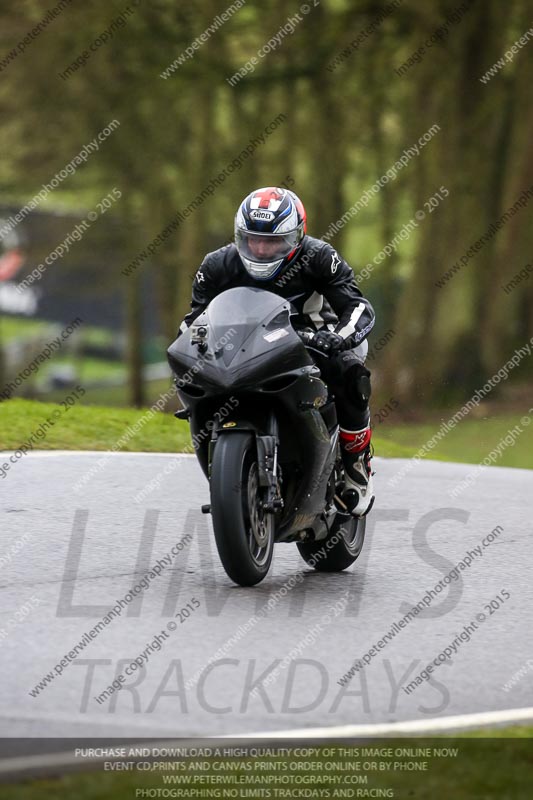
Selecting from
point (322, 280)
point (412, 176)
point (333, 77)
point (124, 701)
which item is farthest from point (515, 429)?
point (124, 701)

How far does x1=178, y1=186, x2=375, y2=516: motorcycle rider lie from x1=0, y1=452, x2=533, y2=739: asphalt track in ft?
3.30

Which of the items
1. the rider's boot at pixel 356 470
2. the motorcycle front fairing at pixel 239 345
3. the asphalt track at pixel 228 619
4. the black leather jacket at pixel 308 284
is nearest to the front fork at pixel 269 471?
the motorcycle front fairing at pixel 239 345

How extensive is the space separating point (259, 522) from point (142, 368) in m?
27.7

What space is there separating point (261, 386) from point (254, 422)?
17 cm

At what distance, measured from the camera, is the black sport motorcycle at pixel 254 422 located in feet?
21.5

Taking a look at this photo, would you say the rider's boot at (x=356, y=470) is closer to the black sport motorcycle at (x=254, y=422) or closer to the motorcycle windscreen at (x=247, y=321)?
the black sport motorcycle at (x=254, y=422)

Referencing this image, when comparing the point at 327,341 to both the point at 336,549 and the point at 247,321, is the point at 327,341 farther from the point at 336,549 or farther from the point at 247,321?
the point at 336,549

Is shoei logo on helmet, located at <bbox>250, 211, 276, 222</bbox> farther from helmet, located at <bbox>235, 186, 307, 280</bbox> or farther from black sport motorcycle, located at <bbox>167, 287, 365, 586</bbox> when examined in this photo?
black sport motorcycle, located at <bbox>167, 287, 365, 586</bbox>

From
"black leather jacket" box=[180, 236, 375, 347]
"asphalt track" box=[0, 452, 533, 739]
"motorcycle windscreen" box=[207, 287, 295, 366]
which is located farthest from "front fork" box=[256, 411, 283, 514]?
"black leather jacket" box=[180, 236, 375, 347]

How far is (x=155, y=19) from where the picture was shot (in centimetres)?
2861

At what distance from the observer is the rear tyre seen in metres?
7.71

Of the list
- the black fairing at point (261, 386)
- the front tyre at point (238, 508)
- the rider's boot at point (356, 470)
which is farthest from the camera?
the rider's boot at point (356, 470)

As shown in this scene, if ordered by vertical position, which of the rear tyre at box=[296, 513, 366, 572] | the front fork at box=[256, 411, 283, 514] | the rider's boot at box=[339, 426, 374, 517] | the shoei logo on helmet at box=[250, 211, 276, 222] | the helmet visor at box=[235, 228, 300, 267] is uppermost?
the shoei logo on helmet at box=[250, 211, 276, 222]

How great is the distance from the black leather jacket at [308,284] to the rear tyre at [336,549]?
3.43 feet
